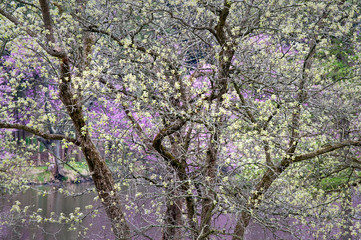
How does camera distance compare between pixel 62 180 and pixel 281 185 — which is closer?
pixel 281 185

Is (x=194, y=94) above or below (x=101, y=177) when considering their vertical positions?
above

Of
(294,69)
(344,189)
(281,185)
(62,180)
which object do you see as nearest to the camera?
(294,69)

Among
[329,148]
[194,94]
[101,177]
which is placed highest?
[194,94]

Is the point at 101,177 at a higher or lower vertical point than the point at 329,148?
lower

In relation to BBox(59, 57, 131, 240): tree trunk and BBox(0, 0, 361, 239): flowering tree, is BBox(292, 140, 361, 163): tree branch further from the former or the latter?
BBox(59, 57, 131, 240): tree trunk

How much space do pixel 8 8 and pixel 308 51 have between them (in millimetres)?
6779

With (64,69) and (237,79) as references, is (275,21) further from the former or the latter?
(64,69)

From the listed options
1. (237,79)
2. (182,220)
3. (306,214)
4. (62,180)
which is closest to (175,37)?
(237,79)

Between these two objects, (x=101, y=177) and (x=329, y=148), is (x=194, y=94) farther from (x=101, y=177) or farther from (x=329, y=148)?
(x=329, y=148)

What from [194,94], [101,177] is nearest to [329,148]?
[194,94]

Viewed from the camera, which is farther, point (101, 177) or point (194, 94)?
point (101, 177)

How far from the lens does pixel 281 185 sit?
9.74 m

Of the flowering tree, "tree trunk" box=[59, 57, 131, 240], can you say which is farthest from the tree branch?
"tree trunk" box=[59, 57, 131, 240]

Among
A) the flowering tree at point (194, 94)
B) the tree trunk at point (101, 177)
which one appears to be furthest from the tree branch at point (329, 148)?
the tree trunk at point (101, 177)
